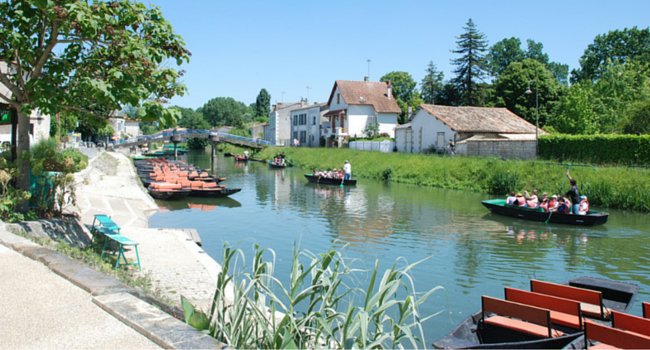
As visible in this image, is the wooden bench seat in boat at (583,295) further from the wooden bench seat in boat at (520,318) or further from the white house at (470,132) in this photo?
the white house at (470,132)

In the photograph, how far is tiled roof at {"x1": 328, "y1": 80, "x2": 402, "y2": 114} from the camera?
199 ft

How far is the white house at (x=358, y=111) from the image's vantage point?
60.0m

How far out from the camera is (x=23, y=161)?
32.9 ft

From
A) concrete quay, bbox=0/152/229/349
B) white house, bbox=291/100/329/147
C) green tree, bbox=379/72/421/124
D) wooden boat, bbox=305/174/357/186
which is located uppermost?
green tree, bbox=379/72/421/124

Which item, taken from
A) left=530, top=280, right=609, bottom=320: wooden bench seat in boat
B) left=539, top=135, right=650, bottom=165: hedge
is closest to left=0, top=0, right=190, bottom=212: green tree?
left=530, top=280, right=609, bottom=320: wooden bench seat in boat

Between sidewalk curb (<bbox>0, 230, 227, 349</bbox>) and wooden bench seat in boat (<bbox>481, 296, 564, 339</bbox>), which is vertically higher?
sidewalk curb (<bbox>0, 230, 227, 349</bbox>)

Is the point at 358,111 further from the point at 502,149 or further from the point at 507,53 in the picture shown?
the point at 507,53

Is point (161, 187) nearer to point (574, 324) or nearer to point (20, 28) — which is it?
point (20, 28)

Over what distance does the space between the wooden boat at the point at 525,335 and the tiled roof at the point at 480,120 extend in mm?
32438

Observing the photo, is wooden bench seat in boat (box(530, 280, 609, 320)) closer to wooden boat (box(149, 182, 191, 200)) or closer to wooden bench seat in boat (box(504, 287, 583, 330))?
wooden bench seat in boat (box(504, 287, 583, 330))

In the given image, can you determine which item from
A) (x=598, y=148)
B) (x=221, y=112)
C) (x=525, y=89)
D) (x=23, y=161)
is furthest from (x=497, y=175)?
(x=221, y=112)

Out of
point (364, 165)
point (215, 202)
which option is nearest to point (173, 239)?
point (215, 202)

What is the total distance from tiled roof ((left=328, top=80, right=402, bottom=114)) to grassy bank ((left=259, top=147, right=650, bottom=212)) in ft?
43.6

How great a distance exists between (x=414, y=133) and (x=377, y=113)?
45.7ft
